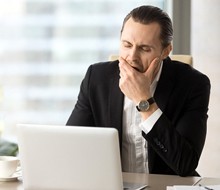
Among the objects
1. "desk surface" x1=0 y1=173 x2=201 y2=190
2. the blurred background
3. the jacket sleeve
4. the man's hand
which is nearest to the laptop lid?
"desk surface" x1=0 y1=173 x2=201 y2=190

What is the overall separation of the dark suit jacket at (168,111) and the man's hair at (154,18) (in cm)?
14

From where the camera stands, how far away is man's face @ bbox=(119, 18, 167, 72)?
83.8 inches

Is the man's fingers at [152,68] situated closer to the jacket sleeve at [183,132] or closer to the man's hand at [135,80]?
the man's hand at [135,80]

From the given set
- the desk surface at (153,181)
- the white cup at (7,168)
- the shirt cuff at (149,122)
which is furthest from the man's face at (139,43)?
the white cup at (7,168)

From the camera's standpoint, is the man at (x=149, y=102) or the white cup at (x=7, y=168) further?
the man at (x=149, y=102)

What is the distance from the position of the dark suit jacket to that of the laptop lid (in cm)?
48

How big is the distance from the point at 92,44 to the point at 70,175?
2.18 m

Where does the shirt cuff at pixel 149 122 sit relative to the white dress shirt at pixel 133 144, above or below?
above

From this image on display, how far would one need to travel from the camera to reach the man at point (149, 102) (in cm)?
200

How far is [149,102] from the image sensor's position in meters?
2.04

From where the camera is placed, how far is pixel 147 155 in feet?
7.01

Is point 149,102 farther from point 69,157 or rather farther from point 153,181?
point 69,157

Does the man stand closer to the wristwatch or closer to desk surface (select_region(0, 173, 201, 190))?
the wristwatch

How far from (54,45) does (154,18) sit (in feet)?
5.03
